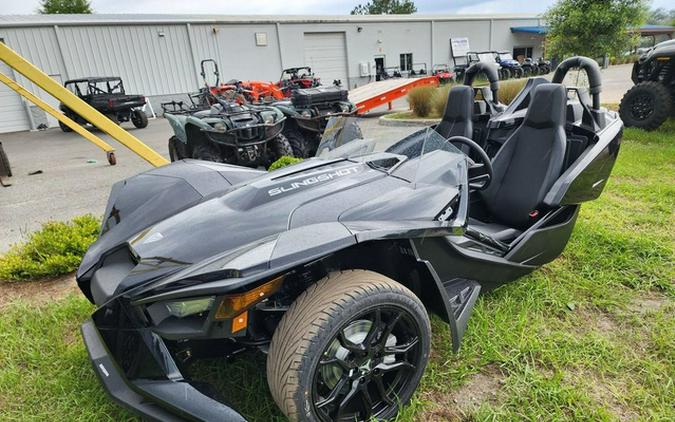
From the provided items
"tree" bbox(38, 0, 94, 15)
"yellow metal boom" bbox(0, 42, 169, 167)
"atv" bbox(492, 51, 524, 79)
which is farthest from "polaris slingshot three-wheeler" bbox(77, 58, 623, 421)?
"tree" bbox(38, 0, 94, 15)

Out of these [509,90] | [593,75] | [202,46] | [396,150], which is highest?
[202,46]

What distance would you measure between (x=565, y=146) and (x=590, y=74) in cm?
56

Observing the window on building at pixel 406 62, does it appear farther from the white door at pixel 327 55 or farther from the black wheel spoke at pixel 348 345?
the black wheel spoke at pixel 348 345

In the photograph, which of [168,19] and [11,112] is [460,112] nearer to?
[168,19]

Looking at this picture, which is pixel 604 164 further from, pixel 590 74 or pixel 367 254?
pixel 367 254

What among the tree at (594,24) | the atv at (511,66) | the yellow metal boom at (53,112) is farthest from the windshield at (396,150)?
the atv at (511,66)

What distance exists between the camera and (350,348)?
1.63 m

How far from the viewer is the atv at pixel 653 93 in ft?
23.5

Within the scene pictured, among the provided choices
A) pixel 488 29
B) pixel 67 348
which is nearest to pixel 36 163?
pixel 67 348

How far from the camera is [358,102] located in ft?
37.0

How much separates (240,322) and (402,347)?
69 cm

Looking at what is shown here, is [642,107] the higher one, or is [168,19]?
[168,19]

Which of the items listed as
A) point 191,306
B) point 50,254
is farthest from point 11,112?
point 191,306

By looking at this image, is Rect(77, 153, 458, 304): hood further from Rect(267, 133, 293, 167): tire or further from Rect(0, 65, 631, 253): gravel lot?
Rect(267, 133, 293, 167): tire
